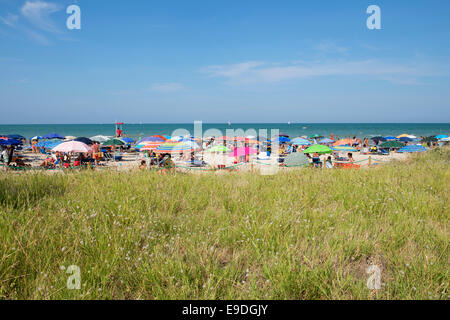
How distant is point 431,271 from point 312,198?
85.7 inches

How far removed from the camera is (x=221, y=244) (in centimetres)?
284

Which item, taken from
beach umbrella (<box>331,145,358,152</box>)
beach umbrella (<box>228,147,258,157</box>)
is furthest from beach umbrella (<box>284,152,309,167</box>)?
beach umbrella (<box>331,145,358,152</box>)

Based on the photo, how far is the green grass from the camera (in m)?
2.09

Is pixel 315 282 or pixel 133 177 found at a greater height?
pixel 133 177

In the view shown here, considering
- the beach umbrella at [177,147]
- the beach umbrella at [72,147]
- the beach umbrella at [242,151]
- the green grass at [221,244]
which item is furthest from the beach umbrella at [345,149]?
the beach umbrella at [72,147]

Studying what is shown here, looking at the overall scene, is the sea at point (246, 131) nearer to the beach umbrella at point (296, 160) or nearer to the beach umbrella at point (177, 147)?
the beach umbrella at point (177, 147)

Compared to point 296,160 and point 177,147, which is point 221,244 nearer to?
point 296,160

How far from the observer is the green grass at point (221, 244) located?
2.09 meters

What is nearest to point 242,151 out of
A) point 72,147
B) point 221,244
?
point 72,147

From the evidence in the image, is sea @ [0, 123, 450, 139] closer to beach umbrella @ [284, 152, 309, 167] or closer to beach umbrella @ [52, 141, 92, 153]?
beach umbrella @ [52, 141, 92, 153]
